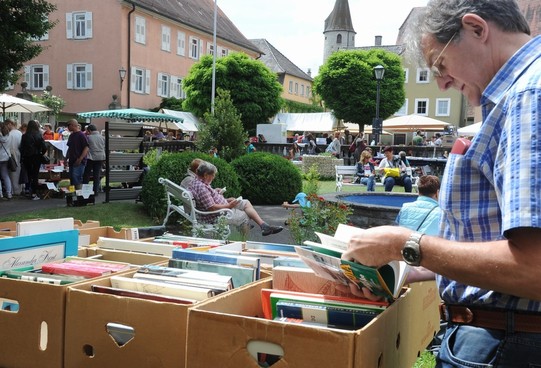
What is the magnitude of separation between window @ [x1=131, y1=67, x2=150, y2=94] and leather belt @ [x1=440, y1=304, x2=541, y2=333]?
38909mm

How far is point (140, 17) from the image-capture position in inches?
1528

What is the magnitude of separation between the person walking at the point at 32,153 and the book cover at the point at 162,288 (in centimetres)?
1258

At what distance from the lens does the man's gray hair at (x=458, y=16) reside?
1428mm

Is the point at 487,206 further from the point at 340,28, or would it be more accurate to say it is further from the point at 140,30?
the point at 340,28

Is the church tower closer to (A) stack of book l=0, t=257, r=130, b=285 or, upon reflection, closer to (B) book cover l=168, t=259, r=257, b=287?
A: (A) stack of book l=0, t=257, r=130, b=285

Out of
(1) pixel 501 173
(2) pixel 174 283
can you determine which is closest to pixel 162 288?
(2) pixel 174 283

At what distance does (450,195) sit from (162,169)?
9.37 m

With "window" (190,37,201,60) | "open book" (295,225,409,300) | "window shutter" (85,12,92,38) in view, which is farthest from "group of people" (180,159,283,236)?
"window" (190,37,201,60)

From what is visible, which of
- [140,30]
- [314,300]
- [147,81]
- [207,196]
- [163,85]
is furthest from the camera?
[163,85]

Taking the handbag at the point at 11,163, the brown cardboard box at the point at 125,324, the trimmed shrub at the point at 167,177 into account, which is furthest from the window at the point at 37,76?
the brown cardboard box at the point at 125,324

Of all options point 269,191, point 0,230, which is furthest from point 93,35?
point 0,230

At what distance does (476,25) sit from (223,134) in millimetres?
12787

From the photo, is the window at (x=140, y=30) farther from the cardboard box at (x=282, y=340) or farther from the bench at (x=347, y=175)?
the cardboard box at (x=282, y=340)

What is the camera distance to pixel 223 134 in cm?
1407
